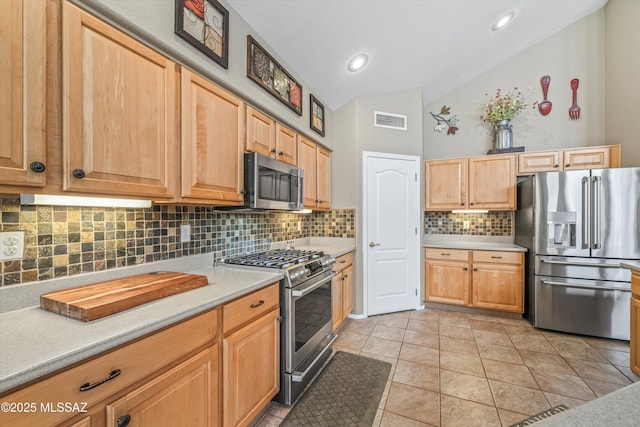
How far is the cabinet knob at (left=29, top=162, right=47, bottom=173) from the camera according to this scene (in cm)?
92

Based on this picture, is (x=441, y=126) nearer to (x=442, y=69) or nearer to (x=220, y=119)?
(x=442, y=69)

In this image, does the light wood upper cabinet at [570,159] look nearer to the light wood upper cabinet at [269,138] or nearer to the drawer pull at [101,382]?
the light wood upper cabinet at [269,138]

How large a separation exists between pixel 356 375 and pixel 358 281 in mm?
1300

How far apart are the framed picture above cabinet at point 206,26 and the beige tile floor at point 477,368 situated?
7.63 feet

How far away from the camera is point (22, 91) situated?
90cm

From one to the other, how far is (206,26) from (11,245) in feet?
4.79

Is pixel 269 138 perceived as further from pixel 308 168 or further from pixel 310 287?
pixel 310 287

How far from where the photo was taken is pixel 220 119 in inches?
67.0

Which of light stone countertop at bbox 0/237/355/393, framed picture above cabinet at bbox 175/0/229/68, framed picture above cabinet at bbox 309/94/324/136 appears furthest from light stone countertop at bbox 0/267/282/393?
framed picture above cabinet at bbox 309/94/324/136

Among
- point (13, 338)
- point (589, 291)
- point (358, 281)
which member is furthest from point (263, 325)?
point (589, 291)

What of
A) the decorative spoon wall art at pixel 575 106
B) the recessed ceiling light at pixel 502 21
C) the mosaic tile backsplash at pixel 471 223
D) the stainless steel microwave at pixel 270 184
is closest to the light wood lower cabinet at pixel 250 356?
the stainless steel microwave at pixel 270 184

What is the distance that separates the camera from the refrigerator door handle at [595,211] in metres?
2.83

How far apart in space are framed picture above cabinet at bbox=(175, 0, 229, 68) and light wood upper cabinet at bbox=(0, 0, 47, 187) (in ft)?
2.10

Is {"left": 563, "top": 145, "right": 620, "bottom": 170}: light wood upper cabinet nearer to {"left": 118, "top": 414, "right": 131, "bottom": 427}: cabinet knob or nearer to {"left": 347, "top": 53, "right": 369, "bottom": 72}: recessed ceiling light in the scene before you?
{"left": 347, "top": 53, "right": 369, "bottom": 72}: recessed ceiling light
